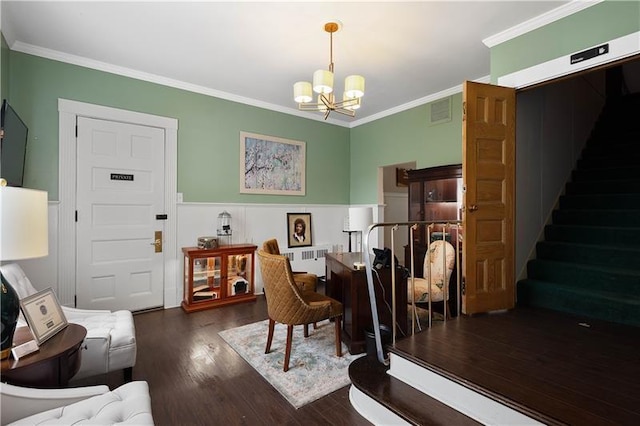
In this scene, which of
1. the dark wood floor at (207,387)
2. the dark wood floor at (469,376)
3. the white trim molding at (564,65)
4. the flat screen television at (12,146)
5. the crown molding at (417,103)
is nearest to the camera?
the dark wood floor at (469,376)

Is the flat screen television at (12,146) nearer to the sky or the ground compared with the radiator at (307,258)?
nearer to the sky

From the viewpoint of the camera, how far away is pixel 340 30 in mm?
2893

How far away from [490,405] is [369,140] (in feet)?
15.4

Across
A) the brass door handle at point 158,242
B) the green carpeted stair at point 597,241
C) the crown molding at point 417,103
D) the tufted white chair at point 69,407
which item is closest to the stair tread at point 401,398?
the tufted white chair at point 69,407

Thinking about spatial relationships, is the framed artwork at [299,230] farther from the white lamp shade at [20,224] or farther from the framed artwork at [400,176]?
the white lamp shade at [20,224]

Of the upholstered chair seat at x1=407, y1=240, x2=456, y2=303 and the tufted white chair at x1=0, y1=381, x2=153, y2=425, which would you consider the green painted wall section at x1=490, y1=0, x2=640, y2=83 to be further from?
the tufted white chair at x1=0, y1=381, x2=153, y2=425

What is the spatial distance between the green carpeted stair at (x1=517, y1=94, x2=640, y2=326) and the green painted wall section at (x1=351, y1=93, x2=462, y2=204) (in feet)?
4.92

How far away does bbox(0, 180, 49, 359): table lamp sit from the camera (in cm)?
130

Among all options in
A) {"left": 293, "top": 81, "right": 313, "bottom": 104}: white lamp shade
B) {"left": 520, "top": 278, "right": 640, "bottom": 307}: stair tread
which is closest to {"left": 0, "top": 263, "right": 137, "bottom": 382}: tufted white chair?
{"left": 293, "top": 81, "right": 313, "bottom": 104}: white lamp shade

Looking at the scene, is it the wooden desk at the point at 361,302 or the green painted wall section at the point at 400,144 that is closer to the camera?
the wooden desk at the point at 361,302

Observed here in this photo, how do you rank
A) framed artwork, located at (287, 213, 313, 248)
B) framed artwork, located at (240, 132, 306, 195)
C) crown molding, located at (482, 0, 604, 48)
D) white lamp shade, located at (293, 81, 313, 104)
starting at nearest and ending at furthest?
crown molding, located at (482, 0, 604, 48)
white lamp shade, located at (293, 81, 313, 104)
framed artwork, located at (240, 132, 306, 195)
framed artwork, located at (287, 213, 313, 248)

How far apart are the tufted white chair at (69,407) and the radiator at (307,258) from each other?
3.73 metres

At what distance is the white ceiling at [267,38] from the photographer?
102 inches

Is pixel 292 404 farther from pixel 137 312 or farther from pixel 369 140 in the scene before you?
pixel 369 140
